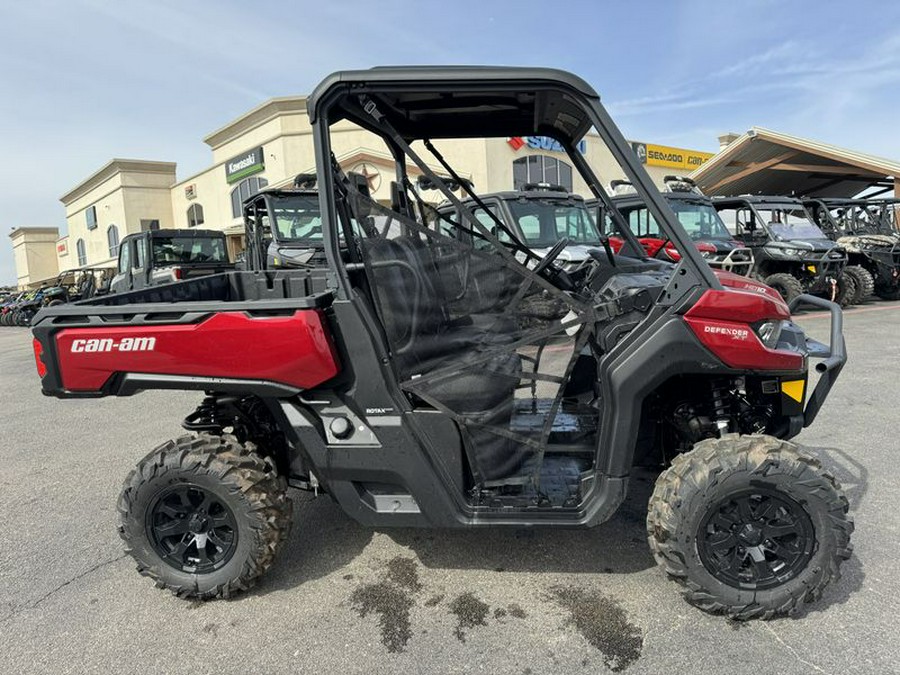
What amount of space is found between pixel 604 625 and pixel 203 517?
187cm

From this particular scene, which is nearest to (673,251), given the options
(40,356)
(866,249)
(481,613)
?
(481,613)

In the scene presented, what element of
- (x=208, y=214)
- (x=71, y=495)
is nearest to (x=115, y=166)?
(x=208, y=214)

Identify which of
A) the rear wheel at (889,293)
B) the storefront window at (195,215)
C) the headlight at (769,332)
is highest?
the storefront window at (195,215)

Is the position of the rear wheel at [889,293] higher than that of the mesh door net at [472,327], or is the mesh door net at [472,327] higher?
the mesh door net at [472,327]

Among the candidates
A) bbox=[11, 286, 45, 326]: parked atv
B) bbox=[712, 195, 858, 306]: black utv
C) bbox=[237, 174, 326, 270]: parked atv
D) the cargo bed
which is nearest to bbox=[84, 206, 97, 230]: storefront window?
bbox=[11, 286, 45, 326]: parked atv

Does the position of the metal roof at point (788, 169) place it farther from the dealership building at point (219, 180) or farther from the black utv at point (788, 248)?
the black utv at point (788, 248)

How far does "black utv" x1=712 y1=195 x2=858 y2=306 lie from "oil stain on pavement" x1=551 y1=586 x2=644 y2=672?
9.37 m

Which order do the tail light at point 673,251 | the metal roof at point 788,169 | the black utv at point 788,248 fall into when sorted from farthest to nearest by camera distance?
1. the metal roof at point 788,169
2. the black utv at point 788,248
3. the tail light at point 673,251

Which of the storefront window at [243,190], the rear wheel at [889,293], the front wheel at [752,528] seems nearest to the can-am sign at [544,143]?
the front wheel at [752,528]

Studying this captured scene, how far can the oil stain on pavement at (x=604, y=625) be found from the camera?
2.18 meters

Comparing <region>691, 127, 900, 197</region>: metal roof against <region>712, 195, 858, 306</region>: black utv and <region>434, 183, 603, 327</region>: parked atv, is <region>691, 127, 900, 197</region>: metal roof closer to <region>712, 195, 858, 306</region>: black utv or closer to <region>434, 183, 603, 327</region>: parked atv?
<region>712, 195, 858, 306</region>: black utv

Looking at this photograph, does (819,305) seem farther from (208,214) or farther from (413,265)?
(208,214)

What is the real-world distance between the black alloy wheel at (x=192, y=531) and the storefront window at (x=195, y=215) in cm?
3803

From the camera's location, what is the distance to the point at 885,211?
15.0 metres
